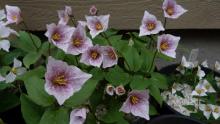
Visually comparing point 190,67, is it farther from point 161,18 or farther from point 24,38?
point 24,38

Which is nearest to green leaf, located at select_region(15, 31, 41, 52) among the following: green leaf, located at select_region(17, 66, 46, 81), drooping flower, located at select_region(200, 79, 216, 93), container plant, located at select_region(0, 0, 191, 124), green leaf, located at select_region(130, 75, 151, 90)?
container plant, located at select_region(0, 0, 191, 124)

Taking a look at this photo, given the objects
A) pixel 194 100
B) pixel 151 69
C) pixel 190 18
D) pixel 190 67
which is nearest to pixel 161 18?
pixel 190 18

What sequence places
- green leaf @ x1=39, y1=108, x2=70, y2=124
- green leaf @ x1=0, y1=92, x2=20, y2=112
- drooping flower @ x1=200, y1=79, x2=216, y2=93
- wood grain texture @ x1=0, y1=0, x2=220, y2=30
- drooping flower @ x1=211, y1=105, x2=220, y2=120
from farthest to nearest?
wood grain texture @ x1=0, y1=0, x2=220, y2=30 < drooping flower @ x1=200, y1=79, x2=216, y2=93 < drooping flower @ x1=211, y1=105, x2=220, y2=120 < green leaf @ x1=0, y1=92, x2=20, y2=112 < green leaf @ x1=39, y1=108, x2=70, y2=124

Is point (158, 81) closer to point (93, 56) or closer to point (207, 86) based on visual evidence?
point (93, 56)

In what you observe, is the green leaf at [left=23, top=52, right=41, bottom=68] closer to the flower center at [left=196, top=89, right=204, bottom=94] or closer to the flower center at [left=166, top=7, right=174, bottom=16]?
the flower center at [left=166, top=7, right=174, bottom=16]

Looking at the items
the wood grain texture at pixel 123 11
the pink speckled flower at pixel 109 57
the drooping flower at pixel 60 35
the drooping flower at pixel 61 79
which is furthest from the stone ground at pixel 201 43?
the drooping flower at pixel 61 79

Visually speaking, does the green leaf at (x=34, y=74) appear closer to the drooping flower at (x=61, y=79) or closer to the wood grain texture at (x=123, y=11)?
the drooping flower at (x=61, y=79)

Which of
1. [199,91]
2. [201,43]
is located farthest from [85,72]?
[201,43]

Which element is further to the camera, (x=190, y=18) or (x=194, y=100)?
(x=190, y=18)
